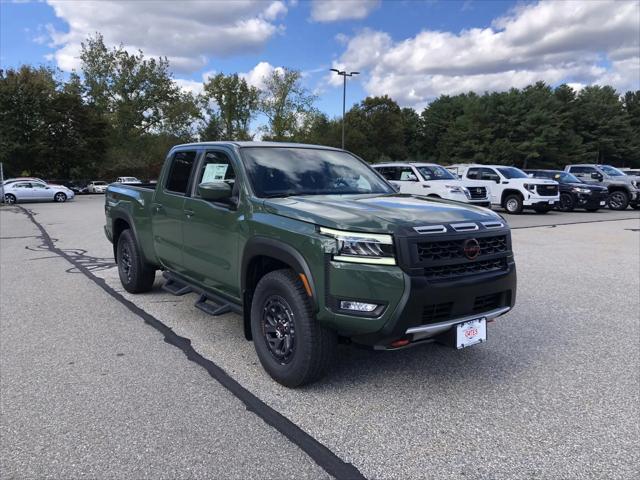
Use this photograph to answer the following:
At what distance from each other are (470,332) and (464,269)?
1.47ft

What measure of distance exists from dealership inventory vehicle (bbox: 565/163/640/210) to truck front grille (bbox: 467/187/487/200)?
24.8 ft

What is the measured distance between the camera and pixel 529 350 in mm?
4453

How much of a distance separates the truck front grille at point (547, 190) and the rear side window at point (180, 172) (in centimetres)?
1662

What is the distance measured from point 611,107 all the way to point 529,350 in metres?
81.1

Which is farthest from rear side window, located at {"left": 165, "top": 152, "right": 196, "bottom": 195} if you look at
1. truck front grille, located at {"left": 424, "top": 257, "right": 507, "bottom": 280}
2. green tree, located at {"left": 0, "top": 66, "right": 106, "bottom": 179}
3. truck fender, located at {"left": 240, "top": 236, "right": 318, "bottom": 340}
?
green tree, located at {"left": 0, "top": 66, "right": 106, "bottom": 179}

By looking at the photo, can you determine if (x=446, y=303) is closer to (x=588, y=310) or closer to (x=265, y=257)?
(x=265, y=257)

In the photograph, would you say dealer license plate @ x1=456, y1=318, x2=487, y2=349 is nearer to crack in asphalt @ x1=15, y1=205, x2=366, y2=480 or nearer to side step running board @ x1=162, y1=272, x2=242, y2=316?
crack in asphalt @ x1=15, y1=205, x2=366, y2=480

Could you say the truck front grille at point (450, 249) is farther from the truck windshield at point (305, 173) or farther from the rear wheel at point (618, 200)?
the rear wheel at point (618, 200)

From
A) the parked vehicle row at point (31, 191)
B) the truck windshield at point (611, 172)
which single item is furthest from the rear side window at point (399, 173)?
the parked vehicle row at point (31, 191)

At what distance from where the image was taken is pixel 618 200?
2241 cm

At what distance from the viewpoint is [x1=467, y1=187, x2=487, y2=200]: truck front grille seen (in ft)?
59.6

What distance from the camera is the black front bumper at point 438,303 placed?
3.05 meters

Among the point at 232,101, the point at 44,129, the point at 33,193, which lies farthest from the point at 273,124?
the point at 33,193

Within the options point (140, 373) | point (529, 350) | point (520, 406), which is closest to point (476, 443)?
point (520, 406)
